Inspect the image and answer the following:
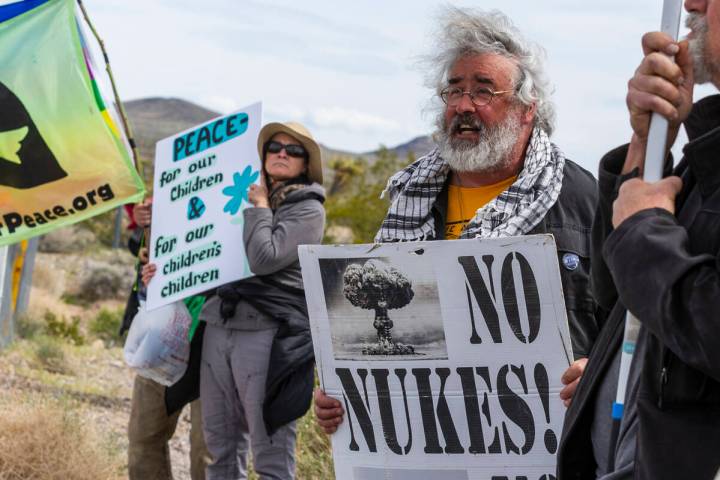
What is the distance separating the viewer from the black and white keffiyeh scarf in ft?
11.1

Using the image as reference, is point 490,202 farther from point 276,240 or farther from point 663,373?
point 276,240

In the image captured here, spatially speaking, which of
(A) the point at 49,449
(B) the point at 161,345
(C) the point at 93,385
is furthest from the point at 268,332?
(C) the point at 93,385

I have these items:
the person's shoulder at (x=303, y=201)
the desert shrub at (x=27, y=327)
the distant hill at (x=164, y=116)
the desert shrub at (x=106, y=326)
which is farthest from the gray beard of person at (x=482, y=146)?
the distant hill at (x=164, y=116)

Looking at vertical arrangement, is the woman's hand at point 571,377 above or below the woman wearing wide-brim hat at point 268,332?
below

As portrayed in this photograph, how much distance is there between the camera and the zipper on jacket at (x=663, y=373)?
2031 mm

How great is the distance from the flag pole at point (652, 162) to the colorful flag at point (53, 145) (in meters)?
3.77

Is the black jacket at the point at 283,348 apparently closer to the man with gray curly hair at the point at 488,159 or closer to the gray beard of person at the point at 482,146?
the man with gray curly hair at the point at 488,159

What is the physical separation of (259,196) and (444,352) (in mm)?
2528

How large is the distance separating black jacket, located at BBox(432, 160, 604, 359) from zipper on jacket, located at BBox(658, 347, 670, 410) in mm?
1235

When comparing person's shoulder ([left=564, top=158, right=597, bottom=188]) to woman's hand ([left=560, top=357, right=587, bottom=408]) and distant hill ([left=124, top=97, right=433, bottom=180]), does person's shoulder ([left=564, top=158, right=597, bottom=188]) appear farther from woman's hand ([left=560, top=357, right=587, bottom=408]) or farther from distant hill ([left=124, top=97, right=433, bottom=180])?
distant hill ([left=124, top=97, right=433, bottom=180])

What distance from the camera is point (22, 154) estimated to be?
5602 mm

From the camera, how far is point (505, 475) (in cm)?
311

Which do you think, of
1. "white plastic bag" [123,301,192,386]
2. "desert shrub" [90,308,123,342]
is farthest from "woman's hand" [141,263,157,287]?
"desert shrub" [90,308,123,342]

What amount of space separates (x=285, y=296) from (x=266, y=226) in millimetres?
349
